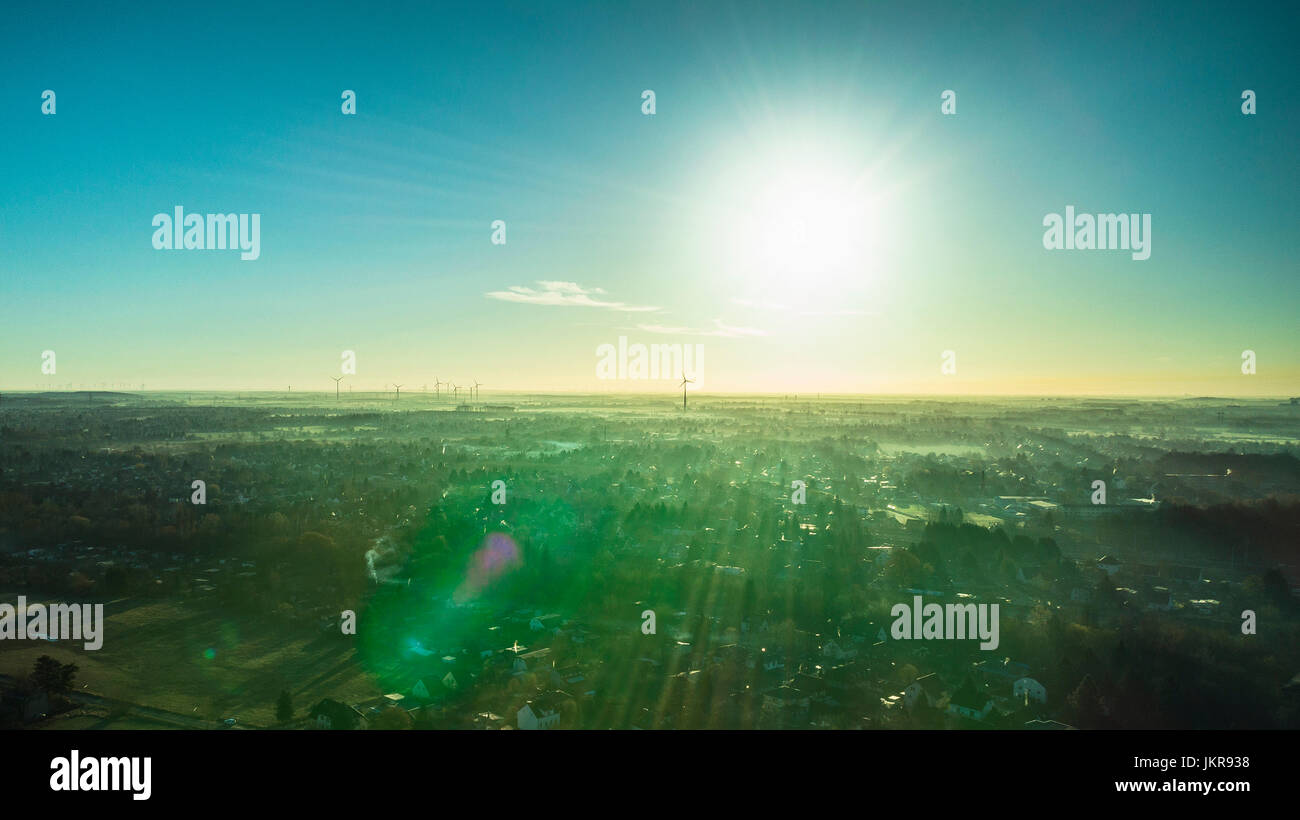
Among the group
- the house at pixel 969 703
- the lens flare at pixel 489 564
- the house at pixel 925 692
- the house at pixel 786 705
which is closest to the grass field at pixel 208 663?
the lens flare at pixel 489 564

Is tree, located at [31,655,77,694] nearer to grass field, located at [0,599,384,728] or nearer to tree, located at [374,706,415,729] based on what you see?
grass field, located at [0,599,384,728]

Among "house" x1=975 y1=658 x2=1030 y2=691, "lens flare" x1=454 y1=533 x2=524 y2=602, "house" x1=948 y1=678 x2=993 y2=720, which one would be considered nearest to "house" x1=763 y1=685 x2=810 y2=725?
"house" x1=948 y1=678 x2=993 y2=720

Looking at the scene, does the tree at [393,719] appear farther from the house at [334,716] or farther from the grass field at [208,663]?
the grass field at [208,663]

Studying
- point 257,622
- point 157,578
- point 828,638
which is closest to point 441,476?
point 157,578

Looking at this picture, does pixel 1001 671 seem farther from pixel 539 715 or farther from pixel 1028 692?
pixel 539 715
